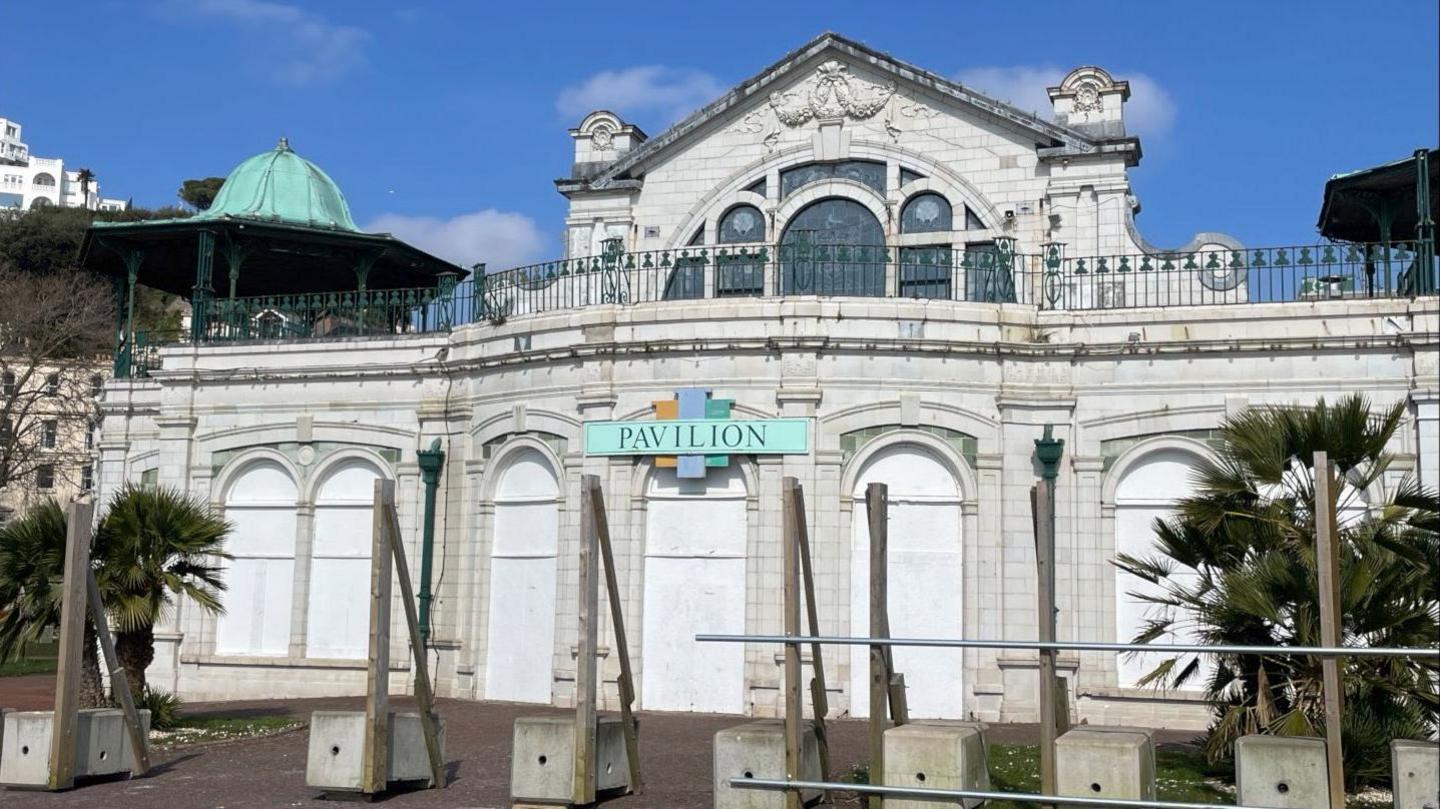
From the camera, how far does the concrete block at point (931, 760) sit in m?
12.0

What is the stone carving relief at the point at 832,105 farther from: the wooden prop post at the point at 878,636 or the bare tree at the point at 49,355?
the bare tree at the point at 49,355

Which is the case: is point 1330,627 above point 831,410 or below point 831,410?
below

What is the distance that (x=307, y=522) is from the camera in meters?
25.0

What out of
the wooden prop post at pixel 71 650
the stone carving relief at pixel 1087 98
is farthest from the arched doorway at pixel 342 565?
the stone carving relief at pixel 1087 98

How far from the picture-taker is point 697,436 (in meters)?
21.0

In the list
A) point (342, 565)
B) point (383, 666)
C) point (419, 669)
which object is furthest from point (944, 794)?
point (342, 565)

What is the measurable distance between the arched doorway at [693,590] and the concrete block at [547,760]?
7.17 meters

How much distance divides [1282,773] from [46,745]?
1137 cm

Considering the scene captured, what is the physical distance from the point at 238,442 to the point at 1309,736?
1826cm

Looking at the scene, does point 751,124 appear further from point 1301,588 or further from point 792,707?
point 792,707

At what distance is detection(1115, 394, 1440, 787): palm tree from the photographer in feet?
45.8

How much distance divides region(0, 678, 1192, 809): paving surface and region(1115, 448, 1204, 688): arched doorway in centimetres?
171

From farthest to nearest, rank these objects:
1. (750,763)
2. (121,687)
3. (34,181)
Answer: (34,181) < (121,687) < (750,763)

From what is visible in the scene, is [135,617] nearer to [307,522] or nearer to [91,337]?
[307,522]
